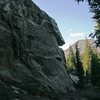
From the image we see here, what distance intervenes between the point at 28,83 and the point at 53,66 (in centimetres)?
1043

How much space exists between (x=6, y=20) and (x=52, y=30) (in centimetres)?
1636

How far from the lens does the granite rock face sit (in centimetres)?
3815

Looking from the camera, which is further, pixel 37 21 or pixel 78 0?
pixel 37 21

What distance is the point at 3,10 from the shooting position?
4288 centimetres

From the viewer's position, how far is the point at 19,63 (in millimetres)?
40781

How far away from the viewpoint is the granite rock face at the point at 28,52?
38.2m

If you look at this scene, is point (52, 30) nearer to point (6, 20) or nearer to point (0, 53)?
point (6, 20)

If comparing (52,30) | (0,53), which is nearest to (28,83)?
(0,53)

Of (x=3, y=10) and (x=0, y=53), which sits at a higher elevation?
(x=3, y=10)

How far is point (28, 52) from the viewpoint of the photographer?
4447 cm

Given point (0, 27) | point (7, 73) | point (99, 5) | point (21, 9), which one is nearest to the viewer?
point (99, 5)

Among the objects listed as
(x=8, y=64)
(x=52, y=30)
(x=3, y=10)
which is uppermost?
(x=3, y=10)

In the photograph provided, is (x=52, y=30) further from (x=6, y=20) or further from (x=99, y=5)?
(x=99, y=5)

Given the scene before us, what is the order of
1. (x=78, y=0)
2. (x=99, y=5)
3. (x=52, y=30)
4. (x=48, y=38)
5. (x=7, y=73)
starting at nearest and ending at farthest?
1. (x=78, y=0)
2. (x=99, y=5)
3. (x=7, y=73)
4. (x=48, y=38)
5. (x=52, y=30)
